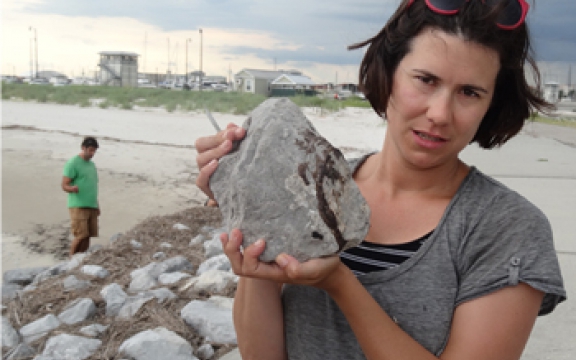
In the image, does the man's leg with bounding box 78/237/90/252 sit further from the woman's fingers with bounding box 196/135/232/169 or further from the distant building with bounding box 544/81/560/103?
the woman's fingers with bounding box 196/135/232/169

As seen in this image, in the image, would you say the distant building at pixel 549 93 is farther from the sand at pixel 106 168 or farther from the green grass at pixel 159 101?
the green grass at pixel 159 101

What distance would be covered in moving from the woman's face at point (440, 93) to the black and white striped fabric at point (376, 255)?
21cm

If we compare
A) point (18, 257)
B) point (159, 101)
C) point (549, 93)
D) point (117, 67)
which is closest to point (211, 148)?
point (549, 93)

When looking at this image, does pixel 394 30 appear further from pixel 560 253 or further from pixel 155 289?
pixel 560 253

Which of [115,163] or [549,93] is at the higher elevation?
[549,93]

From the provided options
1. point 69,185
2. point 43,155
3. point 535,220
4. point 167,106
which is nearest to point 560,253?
point 535,220

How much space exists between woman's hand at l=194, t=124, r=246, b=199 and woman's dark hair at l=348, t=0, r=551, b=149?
400 millimetres

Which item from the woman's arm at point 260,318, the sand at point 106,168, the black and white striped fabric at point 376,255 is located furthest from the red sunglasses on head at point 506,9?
the sand at point 106,168

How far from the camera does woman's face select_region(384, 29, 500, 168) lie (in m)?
1.20

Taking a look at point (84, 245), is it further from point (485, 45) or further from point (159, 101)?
point (159, 101)

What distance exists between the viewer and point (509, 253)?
1.14m

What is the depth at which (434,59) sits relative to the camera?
1.21 m

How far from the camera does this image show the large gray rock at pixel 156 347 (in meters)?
2.96

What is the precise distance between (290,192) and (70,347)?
262 cm
